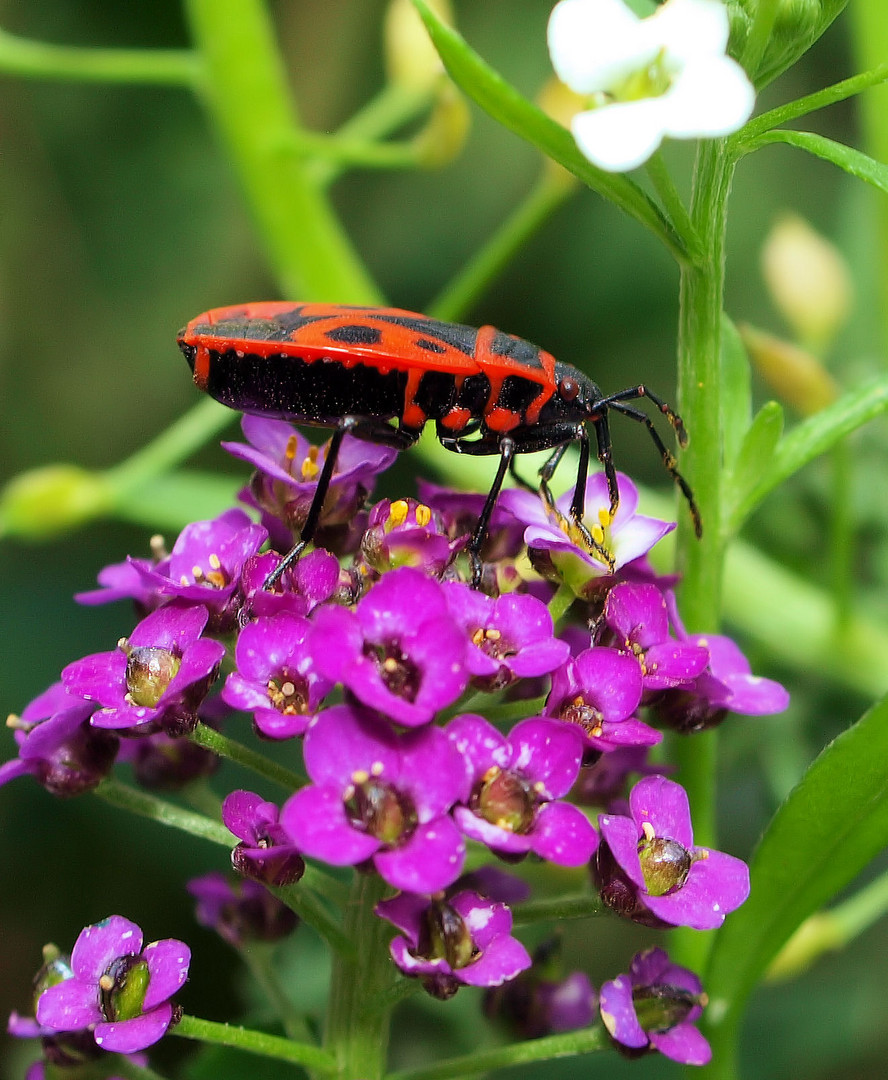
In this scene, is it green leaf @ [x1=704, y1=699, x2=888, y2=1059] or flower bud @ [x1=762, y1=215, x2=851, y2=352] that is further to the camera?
flower bud @ [x1=762, y1=215, x2=851, y2=352]

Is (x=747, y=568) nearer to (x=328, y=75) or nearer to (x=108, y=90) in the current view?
(x=328, y=75)

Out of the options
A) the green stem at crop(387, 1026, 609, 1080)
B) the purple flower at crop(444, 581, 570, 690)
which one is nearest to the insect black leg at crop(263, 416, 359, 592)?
the purple flower at crop(444, 581, 570, 690)

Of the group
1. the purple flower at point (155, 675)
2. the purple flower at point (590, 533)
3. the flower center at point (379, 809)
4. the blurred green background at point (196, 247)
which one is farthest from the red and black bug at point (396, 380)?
the blurred green background at point (196, 247)

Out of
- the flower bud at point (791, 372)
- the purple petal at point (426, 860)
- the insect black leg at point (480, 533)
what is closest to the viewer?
the purple petal at point (426, 860)

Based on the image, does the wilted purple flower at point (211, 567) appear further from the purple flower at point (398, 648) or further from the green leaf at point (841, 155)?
the green leaf at point (841, 155)

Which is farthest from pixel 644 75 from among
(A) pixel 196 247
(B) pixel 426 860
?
(A) pixel 196 247

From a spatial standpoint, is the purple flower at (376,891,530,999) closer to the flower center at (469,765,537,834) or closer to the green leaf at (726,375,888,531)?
the flower center at (469,765,537,834)

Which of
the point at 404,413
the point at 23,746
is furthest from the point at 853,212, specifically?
the point at 23,746

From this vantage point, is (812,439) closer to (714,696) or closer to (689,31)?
(714,696)
